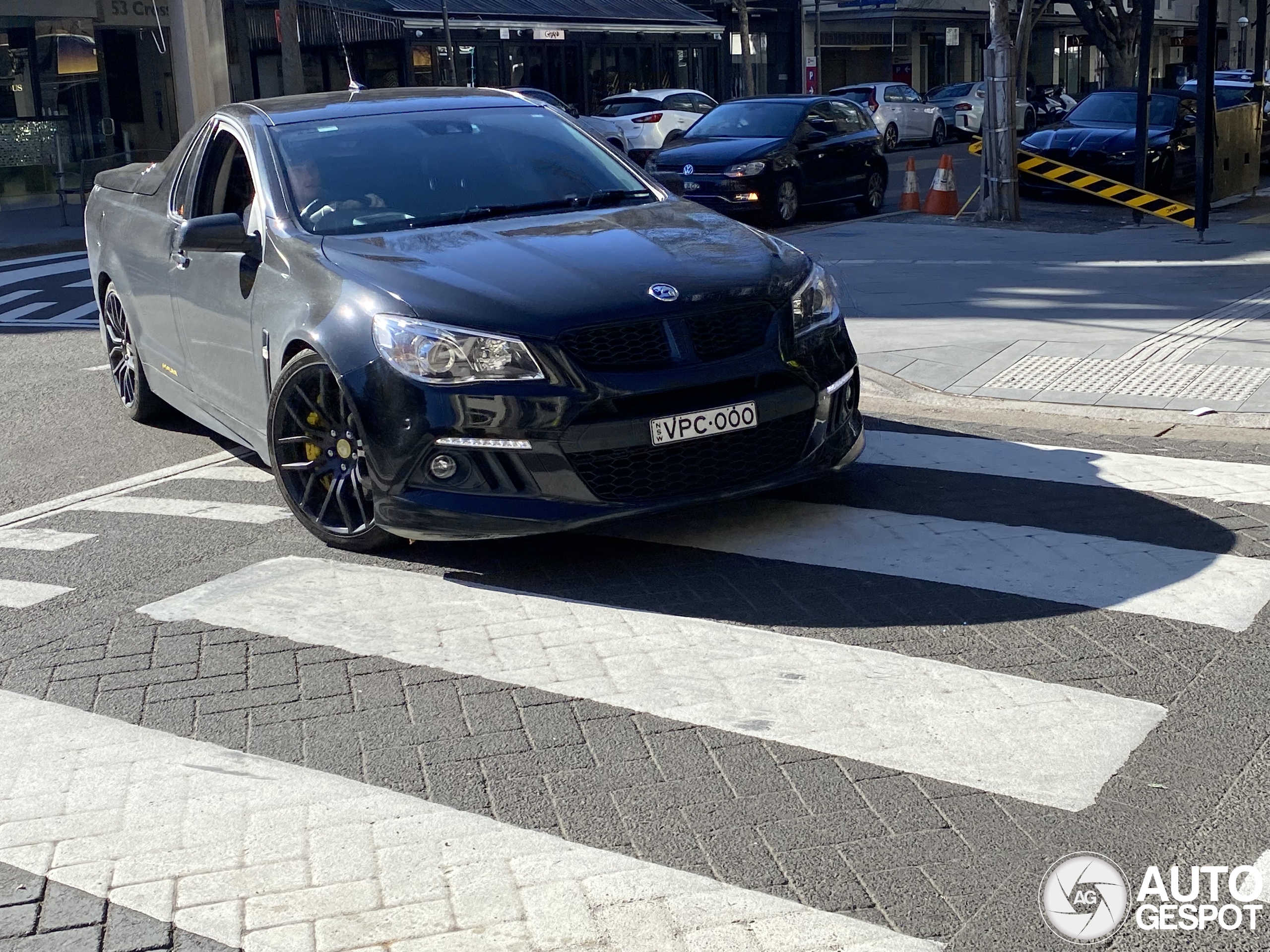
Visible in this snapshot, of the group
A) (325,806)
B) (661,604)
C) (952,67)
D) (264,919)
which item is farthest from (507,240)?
(952,67)

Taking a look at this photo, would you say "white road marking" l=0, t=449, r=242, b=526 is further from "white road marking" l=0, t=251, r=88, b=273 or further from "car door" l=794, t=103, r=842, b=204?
"car door" l=794, t=103, r=842, b=204

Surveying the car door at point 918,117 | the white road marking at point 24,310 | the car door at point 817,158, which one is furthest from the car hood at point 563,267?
the car door at point 918,117

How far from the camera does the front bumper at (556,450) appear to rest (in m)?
4.98

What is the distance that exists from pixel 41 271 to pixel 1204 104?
1192 cm

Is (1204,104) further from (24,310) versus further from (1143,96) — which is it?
(24,310)

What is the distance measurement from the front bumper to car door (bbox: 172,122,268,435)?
44.2 inches

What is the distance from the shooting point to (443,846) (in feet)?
11.1

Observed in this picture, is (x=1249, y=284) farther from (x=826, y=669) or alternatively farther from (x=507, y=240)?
(x=826, y=669)

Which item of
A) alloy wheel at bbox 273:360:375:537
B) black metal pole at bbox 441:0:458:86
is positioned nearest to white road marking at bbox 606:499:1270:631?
alloy wheel at bbox 273:360:375:537

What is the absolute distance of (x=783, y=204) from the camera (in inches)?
707

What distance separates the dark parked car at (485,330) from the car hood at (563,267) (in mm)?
11

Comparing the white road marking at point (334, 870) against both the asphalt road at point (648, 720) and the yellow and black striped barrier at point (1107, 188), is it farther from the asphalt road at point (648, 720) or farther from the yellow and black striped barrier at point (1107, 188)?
the yellow and black striped barrier at point (1107, 188)

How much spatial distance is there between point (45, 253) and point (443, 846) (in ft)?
55.7

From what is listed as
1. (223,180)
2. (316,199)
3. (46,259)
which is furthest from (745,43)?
(316,199)
